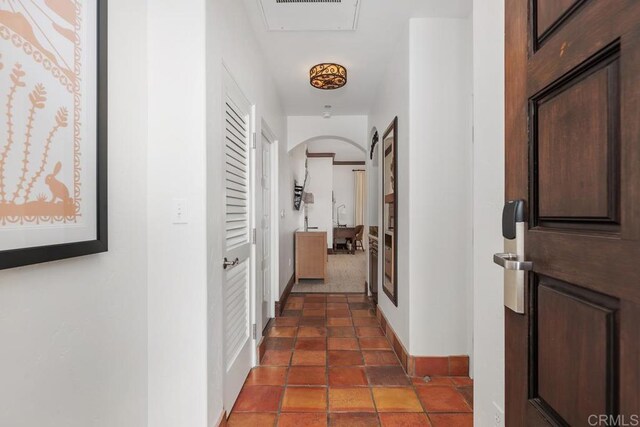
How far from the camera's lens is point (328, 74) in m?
2.96

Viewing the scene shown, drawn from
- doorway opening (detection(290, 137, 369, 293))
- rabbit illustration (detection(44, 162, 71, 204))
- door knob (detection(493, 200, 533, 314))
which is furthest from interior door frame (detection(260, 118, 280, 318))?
door knob (detection(493, 200, 533, 314))

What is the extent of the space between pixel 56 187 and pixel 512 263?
123cm

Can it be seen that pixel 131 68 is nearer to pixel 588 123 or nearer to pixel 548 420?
pixel 588 123

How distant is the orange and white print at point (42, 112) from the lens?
80 centimetres

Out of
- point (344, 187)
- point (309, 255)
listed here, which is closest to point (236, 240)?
point (309, 255)

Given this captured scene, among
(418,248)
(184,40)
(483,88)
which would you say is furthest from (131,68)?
(418,248)

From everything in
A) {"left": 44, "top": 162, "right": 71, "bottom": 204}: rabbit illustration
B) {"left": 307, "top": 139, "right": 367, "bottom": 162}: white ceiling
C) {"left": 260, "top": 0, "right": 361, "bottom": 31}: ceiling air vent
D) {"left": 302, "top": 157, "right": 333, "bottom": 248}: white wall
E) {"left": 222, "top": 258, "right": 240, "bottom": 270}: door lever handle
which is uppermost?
{"left": 307, "top": 139, "right": 367, "bottom": 162}: white ceiling

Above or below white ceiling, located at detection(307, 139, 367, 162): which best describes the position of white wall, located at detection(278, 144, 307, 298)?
below

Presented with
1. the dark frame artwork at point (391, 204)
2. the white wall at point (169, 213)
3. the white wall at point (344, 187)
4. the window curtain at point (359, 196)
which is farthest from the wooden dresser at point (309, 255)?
the white wall at point (344, 187)

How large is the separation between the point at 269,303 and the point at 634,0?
3.49 meters

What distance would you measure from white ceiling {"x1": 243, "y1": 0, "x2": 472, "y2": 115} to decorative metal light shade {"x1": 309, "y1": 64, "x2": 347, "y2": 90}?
0.09m

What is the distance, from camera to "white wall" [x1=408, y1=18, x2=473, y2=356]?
7.61 feet

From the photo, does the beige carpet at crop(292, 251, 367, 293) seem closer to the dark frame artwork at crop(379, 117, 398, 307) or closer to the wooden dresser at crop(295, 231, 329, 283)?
the wooden dresser at crop(295, 231, 329, 283)

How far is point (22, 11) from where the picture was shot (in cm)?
83
